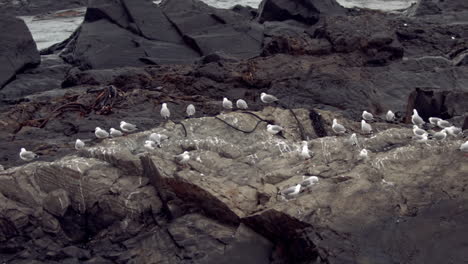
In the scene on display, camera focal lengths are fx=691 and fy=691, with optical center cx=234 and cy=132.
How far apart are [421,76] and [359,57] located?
5.58 feet

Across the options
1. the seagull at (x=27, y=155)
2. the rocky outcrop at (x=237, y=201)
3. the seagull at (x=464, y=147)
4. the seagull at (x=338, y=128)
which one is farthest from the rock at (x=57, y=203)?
the seagull at (x=464, y=147)

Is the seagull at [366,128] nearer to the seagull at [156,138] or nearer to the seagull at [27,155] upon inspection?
A: the seagull at [156,138]

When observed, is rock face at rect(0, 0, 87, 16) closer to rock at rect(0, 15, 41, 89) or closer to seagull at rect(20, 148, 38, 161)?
rock at rect(0, 15, 41, 89)

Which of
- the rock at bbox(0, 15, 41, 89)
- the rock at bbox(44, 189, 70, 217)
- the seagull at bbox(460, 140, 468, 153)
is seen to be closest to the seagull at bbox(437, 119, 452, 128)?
the seagull at bbox(460, 140, 468, 153)

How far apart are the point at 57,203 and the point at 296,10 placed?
18301mm

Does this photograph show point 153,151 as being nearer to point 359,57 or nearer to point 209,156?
point 209,156

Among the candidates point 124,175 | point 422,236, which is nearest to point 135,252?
point 124,175

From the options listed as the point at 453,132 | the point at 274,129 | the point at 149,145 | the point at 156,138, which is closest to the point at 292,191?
the point at 274,129

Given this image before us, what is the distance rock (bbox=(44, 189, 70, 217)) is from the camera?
1099 centimetres

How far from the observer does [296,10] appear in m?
27.5

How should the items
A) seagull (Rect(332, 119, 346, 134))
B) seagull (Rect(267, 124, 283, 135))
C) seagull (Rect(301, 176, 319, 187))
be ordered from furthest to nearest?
seagull (Rect(332, 119, 346, 134)), seagull (Rect(267, 124, 283, 135)), seagull (Rect(301, 176, 319, 187))

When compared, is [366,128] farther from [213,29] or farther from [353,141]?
[213,29]

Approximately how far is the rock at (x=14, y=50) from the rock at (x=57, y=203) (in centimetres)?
1124

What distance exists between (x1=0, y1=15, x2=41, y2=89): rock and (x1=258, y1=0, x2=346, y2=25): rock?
30.4 feet
